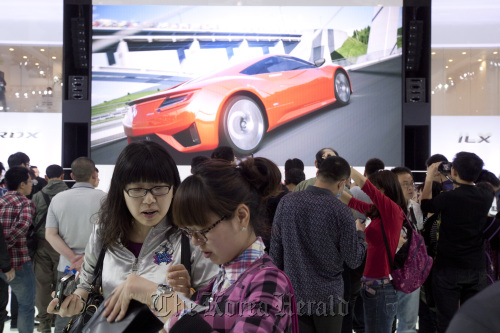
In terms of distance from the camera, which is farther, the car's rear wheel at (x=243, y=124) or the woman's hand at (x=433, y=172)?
the car's rear wheel at (x=243, y=124)

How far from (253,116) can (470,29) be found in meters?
2.90

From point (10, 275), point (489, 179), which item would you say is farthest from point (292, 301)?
point (489, 179)

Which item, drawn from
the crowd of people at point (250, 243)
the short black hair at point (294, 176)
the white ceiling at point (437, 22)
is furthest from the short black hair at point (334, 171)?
the white ceiling at point (437, 22)

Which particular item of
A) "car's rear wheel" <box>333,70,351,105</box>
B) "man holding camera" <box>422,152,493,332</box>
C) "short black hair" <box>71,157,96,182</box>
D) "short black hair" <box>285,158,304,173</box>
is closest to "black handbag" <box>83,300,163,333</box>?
"short black hair" <box>71,157,96,182</box>

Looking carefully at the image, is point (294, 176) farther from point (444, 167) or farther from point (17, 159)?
point (17, 159)

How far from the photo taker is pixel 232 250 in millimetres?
1249

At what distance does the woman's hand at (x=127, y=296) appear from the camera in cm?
117

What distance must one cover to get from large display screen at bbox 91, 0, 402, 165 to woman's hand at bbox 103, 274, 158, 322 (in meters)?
5.36

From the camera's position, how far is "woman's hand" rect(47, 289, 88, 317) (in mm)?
1598

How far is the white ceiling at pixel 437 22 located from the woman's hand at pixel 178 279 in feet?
20.4

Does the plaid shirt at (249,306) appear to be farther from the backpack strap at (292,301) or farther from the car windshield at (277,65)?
the car windshield at (277,65)

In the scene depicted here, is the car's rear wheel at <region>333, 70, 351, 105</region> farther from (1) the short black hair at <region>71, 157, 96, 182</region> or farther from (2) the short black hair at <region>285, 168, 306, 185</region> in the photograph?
(1) the short black hair at <region>71, 157, 96, 182</region>

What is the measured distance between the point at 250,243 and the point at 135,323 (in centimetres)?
31

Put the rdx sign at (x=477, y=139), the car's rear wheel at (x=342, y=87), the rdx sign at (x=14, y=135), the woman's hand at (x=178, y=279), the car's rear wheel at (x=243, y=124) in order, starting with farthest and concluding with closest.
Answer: the rdx sign at (x=14, y=135), the rdx sign at (x=477, y=139), the car's rear wheel at (x=342, y=87), the car's rear wheel at (x=243, y=124), the woman's hand at (x=178, y=279)
